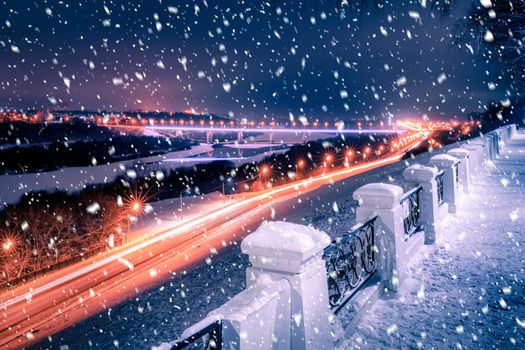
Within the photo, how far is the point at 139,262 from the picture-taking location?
79.6 feet

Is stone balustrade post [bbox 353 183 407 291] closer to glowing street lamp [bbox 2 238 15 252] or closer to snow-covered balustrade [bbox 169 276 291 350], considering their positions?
snow-covered balustrade [bbox 169 276 291 350]

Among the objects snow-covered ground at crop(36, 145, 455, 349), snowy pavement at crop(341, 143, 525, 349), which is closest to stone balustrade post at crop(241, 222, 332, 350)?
snowy pavement at crop(341, 143, 525, 349)

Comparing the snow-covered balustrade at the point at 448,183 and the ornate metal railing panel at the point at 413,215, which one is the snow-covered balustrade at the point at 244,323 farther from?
the snow-covered balustrade at the point at 448,183

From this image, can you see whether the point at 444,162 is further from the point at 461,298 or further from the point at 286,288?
the point at 286,288

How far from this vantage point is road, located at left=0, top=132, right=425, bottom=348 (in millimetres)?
16688

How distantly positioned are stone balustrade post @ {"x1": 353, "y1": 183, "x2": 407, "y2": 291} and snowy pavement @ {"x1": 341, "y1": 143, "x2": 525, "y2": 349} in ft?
0.93

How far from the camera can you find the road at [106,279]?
16.7m

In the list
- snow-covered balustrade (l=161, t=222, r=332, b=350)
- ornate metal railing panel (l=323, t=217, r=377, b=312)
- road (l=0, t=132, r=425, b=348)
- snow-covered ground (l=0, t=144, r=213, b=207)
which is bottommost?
road (l=0, t=132, r=425, b=348)

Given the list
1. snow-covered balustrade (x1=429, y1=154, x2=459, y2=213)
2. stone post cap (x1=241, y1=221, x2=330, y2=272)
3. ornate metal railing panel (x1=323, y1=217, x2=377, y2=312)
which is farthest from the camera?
snow-covered balustrade (x1=429, y1=154, x2=459, y2=213)

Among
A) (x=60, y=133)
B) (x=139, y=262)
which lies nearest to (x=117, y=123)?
(x=60, y=133)

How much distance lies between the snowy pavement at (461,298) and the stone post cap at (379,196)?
1.26m

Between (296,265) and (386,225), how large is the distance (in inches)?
113

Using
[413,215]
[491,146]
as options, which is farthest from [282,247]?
[491,146]

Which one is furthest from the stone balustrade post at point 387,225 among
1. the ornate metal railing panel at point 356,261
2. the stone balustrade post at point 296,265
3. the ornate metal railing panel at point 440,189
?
the ornate metal railing panel at point 440,189
